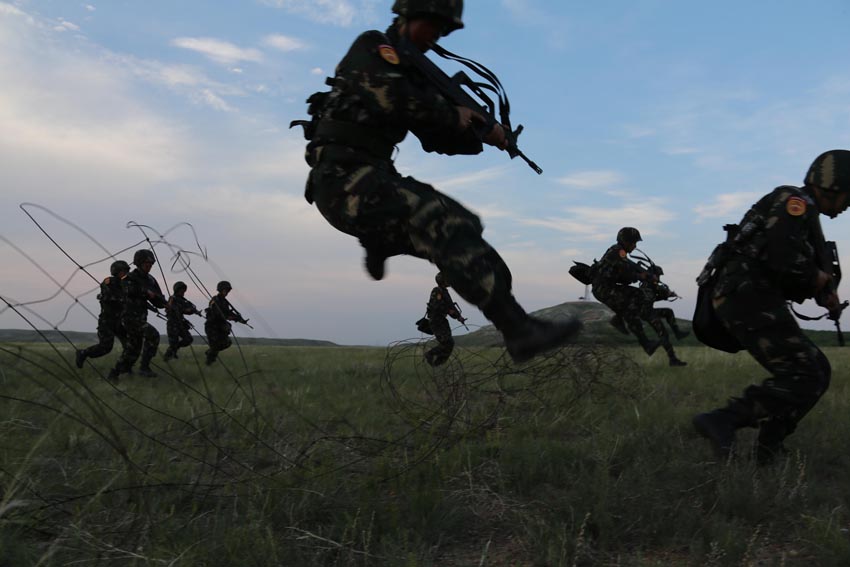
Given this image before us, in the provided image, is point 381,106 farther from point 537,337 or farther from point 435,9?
point 537,337

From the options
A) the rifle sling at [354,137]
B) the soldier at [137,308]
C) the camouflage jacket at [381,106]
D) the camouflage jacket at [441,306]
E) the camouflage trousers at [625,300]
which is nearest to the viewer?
the camouflage jacket at [381,106]

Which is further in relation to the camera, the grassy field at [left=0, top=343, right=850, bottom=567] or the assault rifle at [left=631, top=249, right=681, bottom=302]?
the assault rifle at [left=631, top=249, right=681, bottom=302]

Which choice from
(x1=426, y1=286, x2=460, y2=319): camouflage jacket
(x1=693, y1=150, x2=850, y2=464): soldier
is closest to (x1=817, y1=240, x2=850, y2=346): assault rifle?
(x1=693, y1=150, x2=850, y2=464): soldier

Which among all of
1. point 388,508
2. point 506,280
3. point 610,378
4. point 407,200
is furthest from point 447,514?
point 610,378

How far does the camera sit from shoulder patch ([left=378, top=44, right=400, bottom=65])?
7.96ft

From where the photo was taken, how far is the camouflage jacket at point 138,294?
859 cm

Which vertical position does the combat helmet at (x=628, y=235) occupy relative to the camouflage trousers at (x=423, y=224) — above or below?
above

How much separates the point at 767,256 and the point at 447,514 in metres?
2.28

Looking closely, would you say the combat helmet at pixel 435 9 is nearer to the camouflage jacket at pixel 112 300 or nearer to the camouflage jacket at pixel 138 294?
the camouflage jacket at pixel 138 294

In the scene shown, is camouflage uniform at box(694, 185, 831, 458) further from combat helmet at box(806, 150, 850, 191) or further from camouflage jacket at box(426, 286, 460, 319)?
camouflage jacket at box(426, 286, 460, 319)

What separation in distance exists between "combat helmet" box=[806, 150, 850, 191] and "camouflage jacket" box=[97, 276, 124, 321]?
8.13 meters

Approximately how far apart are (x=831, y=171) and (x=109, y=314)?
28.2 ft

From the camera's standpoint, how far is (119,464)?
11.0 ft

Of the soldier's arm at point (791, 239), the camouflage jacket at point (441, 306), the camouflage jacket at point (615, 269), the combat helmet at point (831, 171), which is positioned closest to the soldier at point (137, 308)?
the camouflage jacket at point (441, 306)
